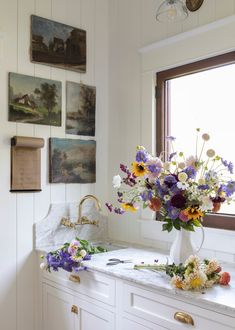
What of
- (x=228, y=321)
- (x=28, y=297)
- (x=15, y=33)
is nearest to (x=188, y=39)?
(x=15, y=33)

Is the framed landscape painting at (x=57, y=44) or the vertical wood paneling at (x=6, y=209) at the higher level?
the framed landscape painting at (x=57, y=44)

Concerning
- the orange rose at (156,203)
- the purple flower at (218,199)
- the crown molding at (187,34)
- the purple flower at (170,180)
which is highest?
the crown molding at (187,34)

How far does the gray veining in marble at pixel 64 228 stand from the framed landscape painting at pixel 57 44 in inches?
38.8

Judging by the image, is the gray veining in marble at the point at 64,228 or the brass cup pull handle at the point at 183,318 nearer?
the brass cup pull handle at the point at 183,318

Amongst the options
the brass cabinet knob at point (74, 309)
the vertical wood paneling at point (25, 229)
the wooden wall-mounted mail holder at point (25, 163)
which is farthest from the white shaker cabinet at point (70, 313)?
the wooden wall-mounted mail holder at point (25, 163)

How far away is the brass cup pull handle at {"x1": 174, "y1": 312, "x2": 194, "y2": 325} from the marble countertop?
7 cm

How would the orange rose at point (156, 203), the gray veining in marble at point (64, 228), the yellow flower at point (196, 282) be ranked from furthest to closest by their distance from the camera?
1. the gray veining in marble at point (64, 228)
2. the orange rose at point (156, 203)
3. the yellow flower at point (196, 282)

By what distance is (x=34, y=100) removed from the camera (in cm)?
253

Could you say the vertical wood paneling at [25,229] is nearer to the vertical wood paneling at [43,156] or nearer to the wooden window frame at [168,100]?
the vertical wood paneling at [43,156]

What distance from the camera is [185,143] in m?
2.46

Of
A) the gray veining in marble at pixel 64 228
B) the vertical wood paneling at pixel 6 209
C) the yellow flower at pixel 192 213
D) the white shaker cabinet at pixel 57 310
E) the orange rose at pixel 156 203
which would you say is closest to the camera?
the yellow flower at pixel 192 213

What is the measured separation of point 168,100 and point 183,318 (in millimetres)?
1445

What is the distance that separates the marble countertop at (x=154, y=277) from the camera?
1.47 metres

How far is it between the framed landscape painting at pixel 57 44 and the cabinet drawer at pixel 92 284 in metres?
1.41
